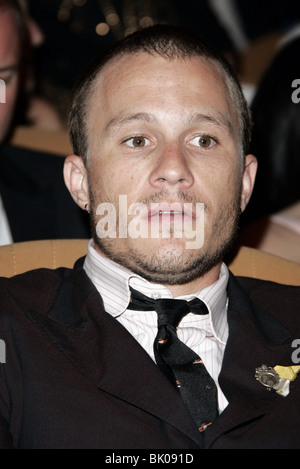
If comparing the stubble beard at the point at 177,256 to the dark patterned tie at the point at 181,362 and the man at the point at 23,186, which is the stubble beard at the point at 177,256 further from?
the man at the point at 23,186

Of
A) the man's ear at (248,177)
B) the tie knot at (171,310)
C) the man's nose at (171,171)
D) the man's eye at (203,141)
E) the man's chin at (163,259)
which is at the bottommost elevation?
the tie knot at (171,310)

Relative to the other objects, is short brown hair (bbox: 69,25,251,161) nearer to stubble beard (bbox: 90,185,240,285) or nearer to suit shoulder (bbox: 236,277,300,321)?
stubble beard (bbox: 90,185,240,285)

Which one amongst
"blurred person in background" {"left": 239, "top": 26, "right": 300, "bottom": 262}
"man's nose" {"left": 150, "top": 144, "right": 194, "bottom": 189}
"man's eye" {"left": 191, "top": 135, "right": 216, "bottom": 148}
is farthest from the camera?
"blurred person in background" {"left": 239, "top": 26, "right": 300, "bottom": 262}

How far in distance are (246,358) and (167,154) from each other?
0.44m

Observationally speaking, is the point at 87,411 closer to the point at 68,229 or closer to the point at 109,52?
the point at 109,52

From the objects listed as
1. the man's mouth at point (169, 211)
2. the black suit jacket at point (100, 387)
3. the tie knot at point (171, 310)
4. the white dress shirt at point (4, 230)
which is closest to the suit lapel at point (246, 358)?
the black suit jacket at point (100, 387)

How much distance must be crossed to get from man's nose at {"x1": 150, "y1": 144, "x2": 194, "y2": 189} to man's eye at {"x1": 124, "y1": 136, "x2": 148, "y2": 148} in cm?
6

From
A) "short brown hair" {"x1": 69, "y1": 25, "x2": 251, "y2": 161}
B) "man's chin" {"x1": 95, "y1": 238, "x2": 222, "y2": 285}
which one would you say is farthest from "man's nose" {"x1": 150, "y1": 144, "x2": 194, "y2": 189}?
"short brown hair" {"x1": 69, "y1": 25, "x2": 251, "y2": 161}

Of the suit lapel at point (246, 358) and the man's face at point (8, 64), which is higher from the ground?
the man's face at point (8, 64)

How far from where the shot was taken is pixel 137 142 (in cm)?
142

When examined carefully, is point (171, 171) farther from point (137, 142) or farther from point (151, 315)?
point (151, 315)

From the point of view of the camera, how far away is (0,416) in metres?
1.19

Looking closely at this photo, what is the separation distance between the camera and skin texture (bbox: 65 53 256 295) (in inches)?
53.4

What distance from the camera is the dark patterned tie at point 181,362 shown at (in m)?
1.28
